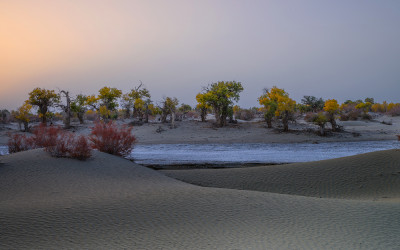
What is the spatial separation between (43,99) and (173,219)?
36.9 meters

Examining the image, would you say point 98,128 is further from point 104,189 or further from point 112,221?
point 112,221

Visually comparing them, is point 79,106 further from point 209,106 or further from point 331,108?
point 331,108

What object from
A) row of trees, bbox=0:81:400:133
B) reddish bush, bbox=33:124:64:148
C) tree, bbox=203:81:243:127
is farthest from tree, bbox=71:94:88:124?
reddish bush, bbox=33:124:64:148

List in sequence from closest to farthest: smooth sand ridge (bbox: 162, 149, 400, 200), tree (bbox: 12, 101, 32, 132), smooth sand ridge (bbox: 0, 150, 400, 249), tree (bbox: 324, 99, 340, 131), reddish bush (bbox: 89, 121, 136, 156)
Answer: smooth sand ridge (bbox: 0, 150, 400, 249)
smooth sand ridge (bbox: 162, 149, 400, 200)
reddish bush (bbox: 89, 121, 136, 156)
tree (bbox: 324, 99, 340, 131)
tree (bbox: 12, 101, 32, 132)

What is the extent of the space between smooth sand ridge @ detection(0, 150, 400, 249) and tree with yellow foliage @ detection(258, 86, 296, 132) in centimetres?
2439

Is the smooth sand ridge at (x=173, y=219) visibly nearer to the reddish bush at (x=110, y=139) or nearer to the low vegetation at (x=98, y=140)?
the low vegetation at (x=98, y=140)

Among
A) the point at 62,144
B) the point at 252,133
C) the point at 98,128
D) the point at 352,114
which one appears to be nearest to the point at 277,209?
the point at 62,144

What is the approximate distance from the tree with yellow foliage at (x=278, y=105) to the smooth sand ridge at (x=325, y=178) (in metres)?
18.3

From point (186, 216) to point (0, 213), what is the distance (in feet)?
10.7

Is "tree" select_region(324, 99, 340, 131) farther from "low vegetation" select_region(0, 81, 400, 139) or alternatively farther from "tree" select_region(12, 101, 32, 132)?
"tree" select_region(12, 101, 32, 132)

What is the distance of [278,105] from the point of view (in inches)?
1222

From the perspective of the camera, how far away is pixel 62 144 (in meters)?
11.1

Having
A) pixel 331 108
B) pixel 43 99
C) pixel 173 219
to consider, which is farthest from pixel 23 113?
pixel 173 219

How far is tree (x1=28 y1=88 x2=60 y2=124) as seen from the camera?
3647 cm
